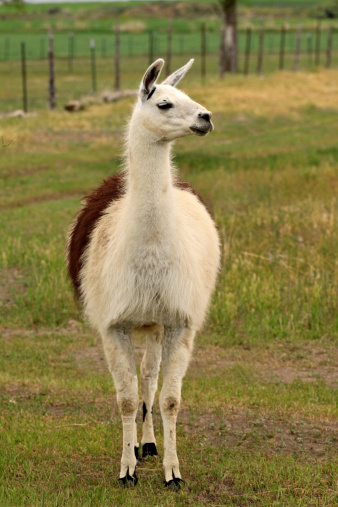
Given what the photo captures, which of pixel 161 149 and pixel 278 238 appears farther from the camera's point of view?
pixel 278 238

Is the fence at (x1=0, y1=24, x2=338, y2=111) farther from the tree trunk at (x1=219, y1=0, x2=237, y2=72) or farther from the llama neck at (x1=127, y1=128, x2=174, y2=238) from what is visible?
the llama neck at (x1=127, y1=128, x2=174, y2=238)

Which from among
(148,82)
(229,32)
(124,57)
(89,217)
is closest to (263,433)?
(89,217)

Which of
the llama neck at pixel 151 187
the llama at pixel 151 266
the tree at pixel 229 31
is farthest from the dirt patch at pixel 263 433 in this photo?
the tree at pixel 229 31

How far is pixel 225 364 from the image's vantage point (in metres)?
7.74

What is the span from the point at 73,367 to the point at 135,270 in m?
2.86

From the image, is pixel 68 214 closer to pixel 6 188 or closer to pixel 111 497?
pixel 6 188

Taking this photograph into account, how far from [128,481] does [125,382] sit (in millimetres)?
625

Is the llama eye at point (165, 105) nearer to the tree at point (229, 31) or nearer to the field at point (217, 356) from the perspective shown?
the field at point (217, 356)

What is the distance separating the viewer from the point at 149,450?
575 cm

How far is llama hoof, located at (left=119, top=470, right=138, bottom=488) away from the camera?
16.8ft

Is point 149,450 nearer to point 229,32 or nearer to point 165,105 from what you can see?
point 165,105

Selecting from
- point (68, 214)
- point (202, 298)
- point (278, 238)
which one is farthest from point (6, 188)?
point (202, 298)

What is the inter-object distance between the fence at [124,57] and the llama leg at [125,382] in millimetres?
20200

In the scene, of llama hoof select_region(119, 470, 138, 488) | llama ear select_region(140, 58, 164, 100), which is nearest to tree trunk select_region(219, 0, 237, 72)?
llama ear select_region(140, 58, 164, 100)
